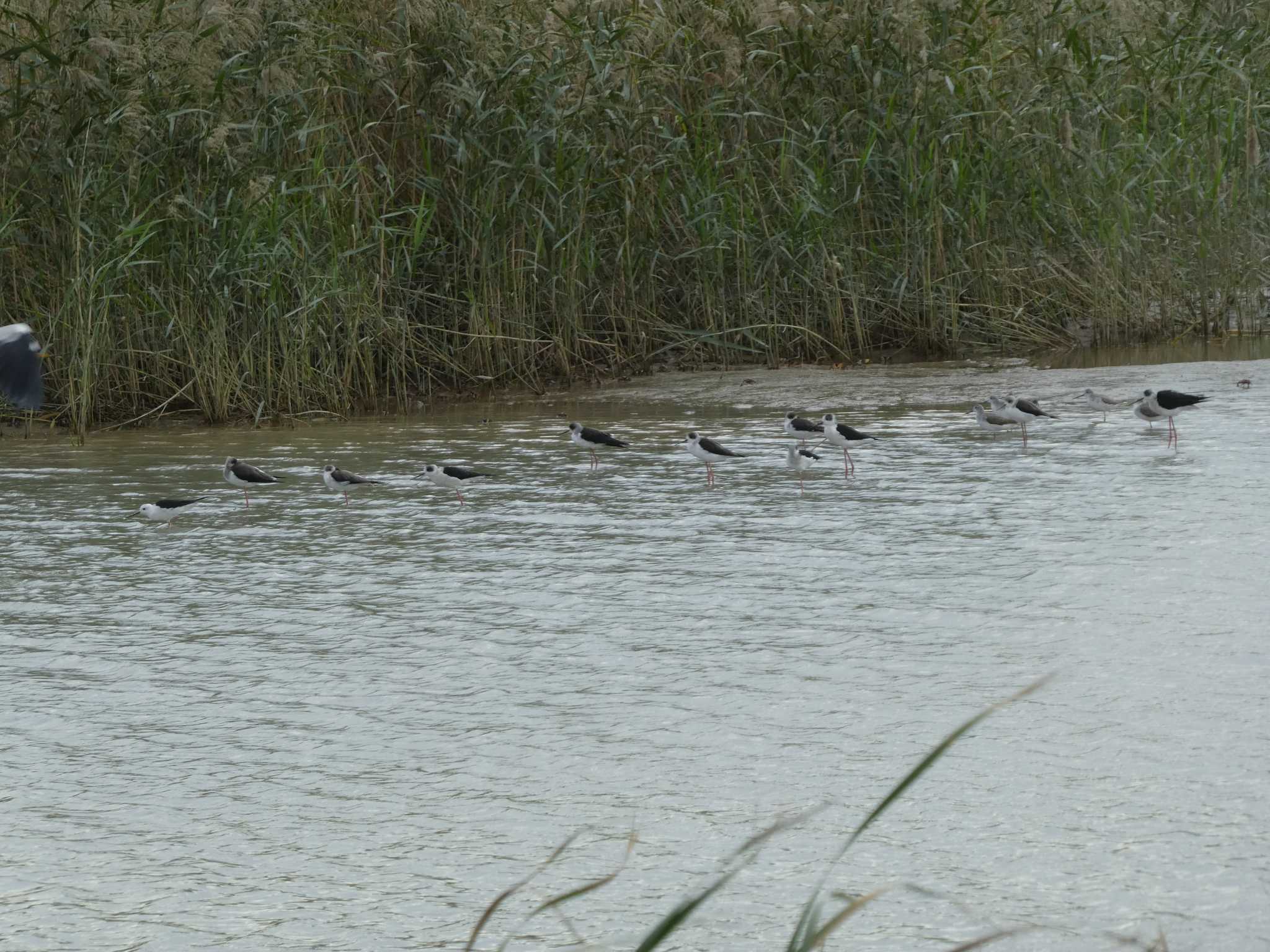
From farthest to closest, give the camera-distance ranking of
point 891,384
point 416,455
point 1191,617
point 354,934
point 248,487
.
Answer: point 891,384 < point 416,455 < point 248,487 < point 1191,617 < point 354,934

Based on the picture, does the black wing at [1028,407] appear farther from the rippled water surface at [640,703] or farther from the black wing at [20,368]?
the black wing at [20,368]

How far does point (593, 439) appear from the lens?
10.7 m

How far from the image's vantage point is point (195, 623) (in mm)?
6797

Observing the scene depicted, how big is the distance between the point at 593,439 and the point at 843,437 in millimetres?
1616

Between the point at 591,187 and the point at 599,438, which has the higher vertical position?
the point at 591,187

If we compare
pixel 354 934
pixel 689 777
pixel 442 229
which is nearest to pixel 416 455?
pixel 442 229

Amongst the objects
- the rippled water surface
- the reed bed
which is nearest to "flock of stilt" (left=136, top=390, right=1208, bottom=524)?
the rippled water surface

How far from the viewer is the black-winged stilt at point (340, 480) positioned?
9.69m

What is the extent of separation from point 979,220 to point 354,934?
12.1m

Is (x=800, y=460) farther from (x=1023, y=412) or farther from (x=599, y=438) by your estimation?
(x=1023, y=412)

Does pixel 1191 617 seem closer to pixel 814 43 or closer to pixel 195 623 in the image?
pixel 195 623

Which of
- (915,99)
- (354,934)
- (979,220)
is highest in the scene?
(915,99)

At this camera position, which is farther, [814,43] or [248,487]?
[814,43]

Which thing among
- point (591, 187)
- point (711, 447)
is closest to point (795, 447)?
point (711, 447)
